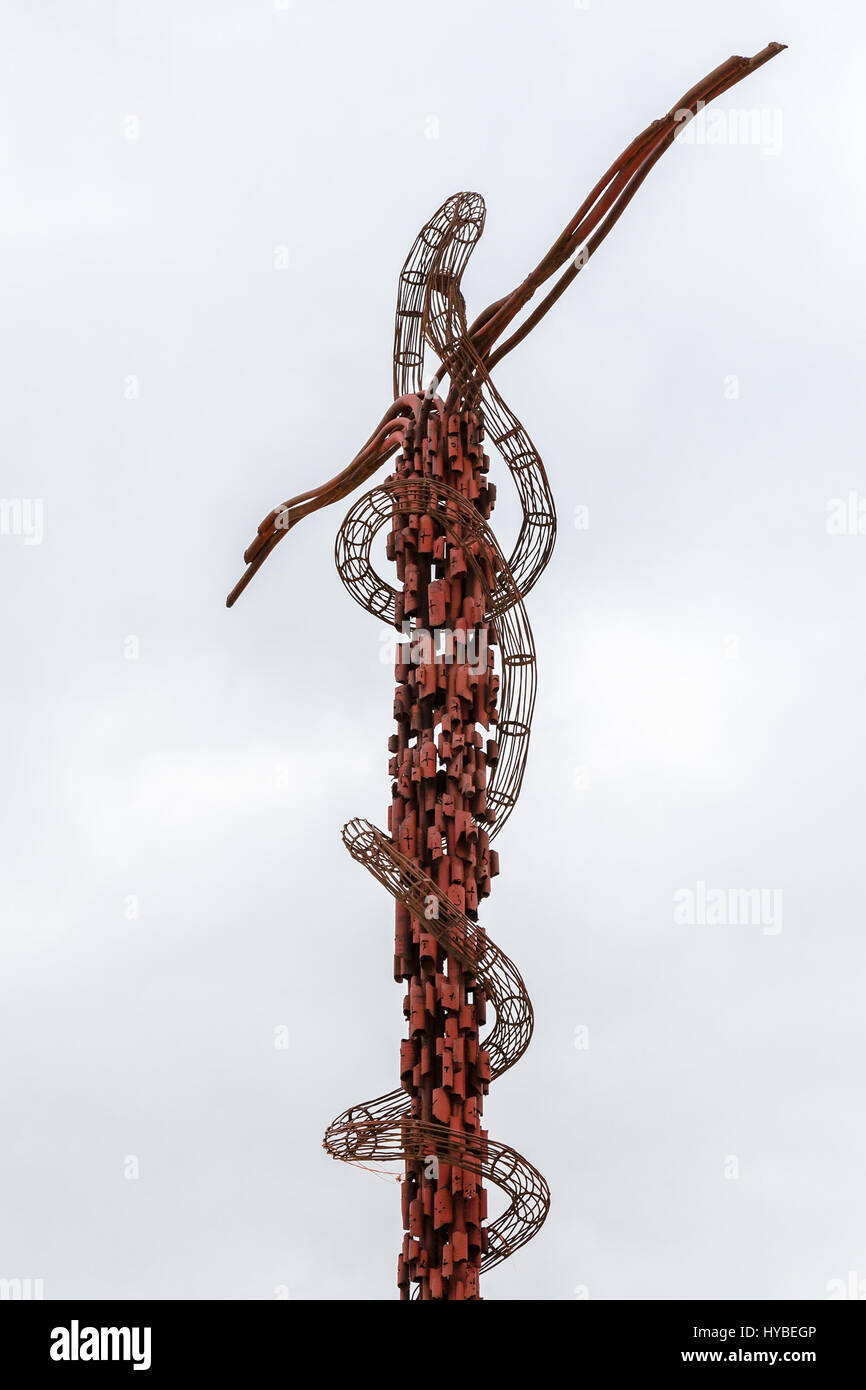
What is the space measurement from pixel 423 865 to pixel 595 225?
21.4 feet

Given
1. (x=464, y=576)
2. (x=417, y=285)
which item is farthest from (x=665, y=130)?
(x=464, y=576)

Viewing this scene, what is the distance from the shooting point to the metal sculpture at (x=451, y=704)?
57.4ft

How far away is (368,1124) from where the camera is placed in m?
17.8

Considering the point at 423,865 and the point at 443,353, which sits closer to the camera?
the point at 423,865

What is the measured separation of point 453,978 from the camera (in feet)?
59.2

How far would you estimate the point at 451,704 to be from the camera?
61.1ft

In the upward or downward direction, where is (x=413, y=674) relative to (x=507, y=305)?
downward

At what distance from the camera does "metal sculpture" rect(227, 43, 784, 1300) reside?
17.5 m
